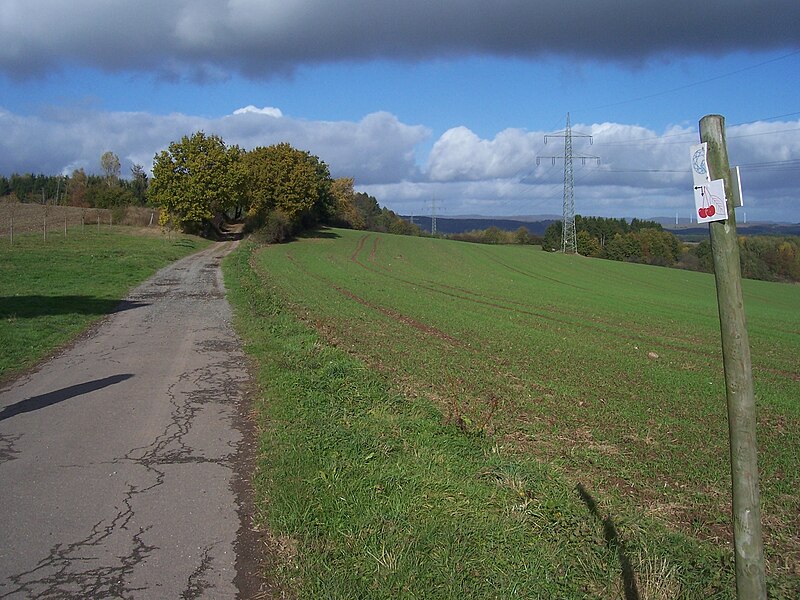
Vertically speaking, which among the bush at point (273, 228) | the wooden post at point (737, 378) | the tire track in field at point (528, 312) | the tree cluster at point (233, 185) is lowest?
the tire track in field at point (528, 312)

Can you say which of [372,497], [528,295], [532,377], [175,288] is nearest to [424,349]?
[532,377]

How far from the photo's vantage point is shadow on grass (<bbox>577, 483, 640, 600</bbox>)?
166 inches

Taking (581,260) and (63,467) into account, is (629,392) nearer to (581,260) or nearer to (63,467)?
(63,467)

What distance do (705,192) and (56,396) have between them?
346 inches

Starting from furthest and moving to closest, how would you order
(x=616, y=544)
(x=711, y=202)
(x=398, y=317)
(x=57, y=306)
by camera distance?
(x=398, y=317)
(x=57, y=306)
(x=616, y=544)
(x=711, y=202)

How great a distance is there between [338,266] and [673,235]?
80827 mm

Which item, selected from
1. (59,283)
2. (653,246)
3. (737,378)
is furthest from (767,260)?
(737,378)

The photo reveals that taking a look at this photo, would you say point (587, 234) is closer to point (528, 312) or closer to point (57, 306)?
point (528, 312)

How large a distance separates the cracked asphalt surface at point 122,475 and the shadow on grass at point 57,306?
16.2 feet

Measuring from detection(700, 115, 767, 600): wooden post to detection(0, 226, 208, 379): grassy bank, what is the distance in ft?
34.0

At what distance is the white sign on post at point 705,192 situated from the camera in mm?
2914

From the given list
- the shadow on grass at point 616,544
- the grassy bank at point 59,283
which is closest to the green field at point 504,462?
the shadow on grass at point 616,544

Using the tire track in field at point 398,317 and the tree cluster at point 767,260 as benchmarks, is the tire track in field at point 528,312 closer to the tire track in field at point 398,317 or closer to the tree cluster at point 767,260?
the tire track in field at point 398,317

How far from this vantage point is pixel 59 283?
2298cm
